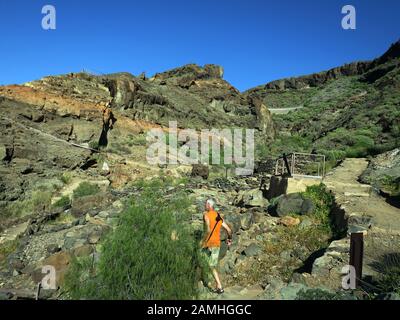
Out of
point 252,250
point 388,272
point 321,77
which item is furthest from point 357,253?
point 321,77

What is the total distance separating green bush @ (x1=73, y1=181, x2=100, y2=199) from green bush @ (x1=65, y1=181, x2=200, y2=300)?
466 inches

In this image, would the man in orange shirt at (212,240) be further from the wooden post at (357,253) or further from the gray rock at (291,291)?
the wooden post at (357,253)

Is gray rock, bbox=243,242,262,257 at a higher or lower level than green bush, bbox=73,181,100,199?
lower

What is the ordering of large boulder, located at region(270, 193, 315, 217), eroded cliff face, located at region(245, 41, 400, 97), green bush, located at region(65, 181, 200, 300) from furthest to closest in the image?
eroded cliff face, located at region(245, 41, 400, 97) → large boulder, located at region(270, 193, 315, 217) → green bush, located at region(65, 181, 200, 300)

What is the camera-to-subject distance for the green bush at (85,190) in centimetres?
1725

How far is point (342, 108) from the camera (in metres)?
42.9

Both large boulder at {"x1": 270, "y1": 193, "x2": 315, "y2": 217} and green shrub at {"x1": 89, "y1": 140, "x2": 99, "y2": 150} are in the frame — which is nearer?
large boulder at {"x1": 270, "y1": 193, "x2": 315, "y2": 217}

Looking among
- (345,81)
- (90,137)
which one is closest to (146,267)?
(90,137)

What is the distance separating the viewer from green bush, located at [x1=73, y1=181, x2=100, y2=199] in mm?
17250

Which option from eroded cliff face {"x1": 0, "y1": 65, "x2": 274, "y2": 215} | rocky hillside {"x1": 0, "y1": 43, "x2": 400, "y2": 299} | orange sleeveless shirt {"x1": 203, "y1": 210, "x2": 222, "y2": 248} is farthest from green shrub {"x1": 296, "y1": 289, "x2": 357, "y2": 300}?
eroded cliff face {"x1": 0, "y1": 65, "x2": 274, "y2": 215}

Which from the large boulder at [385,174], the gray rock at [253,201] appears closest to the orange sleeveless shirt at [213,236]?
the gray rock at [253,201]

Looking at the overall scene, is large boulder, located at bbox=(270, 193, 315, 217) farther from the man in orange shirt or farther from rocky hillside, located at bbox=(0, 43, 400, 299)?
the man in orange shirt

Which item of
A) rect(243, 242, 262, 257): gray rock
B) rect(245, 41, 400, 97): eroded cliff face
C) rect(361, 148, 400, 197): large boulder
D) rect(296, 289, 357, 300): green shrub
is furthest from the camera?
rect(245, 41, 400, 97): eroded cliff face

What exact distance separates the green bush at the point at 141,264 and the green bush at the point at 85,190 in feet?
38.9
